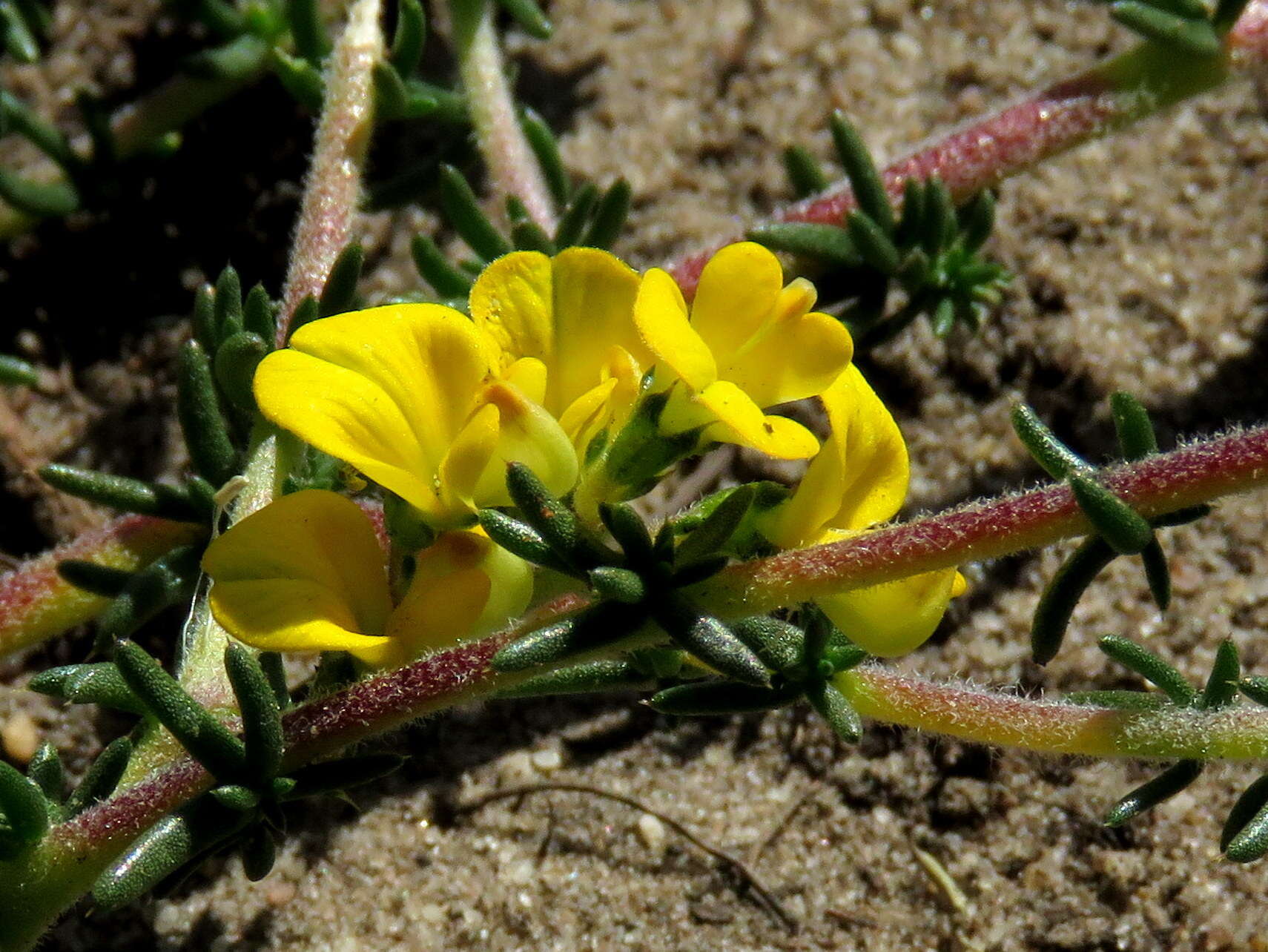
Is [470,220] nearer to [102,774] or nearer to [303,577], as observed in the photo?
[303,577]

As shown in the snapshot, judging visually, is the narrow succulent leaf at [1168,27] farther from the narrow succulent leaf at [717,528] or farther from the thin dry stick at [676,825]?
the thin dry stick at [676,825]

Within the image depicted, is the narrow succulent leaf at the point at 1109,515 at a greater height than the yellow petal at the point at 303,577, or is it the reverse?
the yellow petal at the point at 303,577

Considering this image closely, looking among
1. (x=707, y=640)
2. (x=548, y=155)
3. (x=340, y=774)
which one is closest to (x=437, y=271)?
(x=548, y=155)

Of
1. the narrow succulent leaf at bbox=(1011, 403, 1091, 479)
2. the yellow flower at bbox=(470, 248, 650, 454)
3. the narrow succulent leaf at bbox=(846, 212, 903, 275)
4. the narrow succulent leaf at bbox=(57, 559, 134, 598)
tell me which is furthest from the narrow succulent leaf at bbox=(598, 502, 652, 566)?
the narrow succulent leaf at bbox=(846, 212, 903, 275)

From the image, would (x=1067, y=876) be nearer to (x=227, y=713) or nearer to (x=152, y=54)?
(x=227, y=713)

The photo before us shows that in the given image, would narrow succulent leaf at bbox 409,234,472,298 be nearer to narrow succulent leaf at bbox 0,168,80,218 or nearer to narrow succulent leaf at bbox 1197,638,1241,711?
narrow succulent leaf at bbox 0,168,80,218

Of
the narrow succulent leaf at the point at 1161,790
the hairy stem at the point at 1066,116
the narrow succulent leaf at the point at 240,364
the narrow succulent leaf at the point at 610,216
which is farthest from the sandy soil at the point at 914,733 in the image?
the narrow succulent leaf at the point at 240,364
